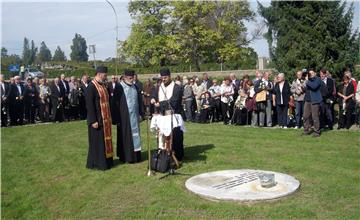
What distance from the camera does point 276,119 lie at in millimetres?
15539

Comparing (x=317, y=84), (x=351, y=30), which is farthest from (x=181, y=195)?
(x=351, y=30)

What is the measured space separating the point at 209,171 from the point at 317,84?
16.2ft

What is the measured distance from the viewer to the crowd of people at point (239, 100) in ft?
42.7

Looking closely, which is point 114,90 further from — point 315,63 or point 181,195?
point 315,63

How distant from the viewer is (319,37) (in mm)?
18000

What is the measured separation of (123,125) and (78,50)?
100 meters

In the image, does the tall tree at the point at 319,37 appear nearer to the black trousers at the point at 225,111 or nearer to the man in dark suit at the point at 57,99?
the black trousers at the point at 225,111

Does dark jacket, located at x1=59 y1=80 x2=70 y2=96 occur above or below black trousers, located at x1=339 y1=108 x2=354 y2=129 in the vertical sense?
above

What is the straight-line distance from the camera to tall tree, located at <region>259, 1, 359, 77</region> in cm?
1780

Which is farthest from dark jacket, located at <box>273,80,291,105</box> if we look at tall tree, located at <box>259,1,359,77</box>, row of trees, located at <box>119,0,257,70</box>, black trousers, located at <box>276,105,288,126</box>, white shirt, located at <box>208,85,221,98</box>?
row of trees, located at <box>119,0,257,70</box>

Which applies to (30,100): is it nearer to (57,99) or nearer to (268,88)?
(57,99)

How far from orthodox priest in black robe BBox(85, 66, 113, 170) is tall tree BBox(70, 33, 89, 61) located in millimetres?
97598

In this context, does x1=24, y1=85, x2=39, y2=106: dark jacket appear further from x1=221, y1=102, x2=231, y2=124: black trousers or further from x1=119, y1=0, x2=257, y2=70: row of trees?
x1=119, y1=0, x2=257, y2=70: row of trees

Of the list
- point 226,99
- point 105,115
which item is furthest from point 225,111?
point 105,115
